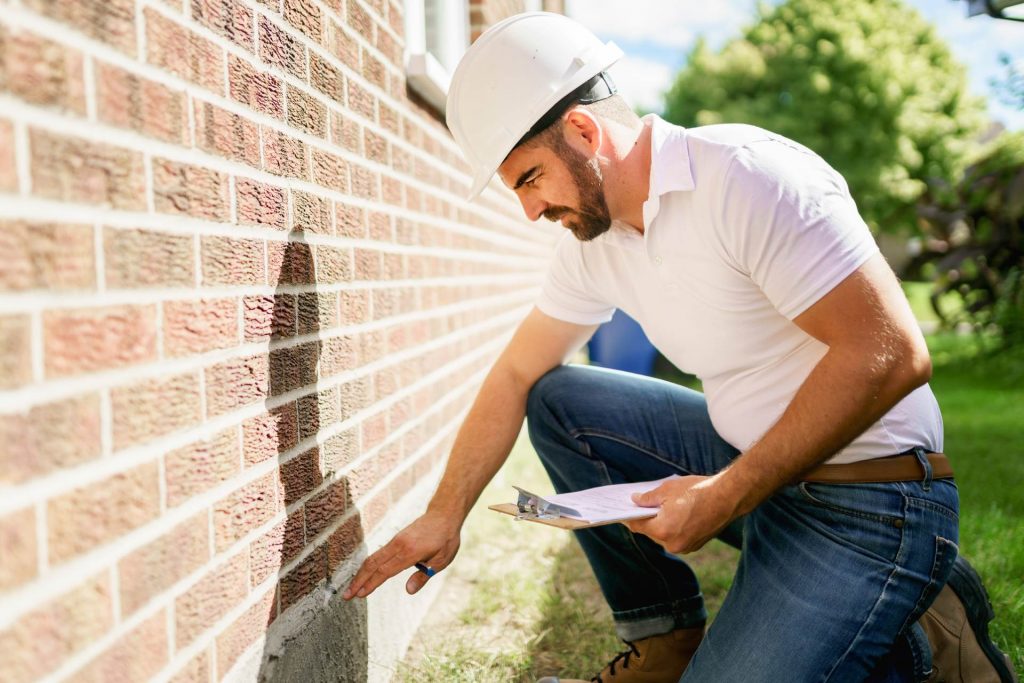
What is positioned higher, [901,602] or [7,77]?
[7,77]

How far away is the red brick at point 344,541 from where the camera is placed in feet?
6.30

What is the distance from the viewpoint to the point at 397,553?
199 cm

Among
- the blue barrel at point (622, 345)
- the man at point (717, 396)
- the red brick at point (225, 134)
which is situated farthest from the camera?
the blue barrel at point (622, 345)

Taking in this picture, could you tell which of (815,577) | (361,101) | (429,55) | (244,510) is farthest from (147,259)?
(429,55)

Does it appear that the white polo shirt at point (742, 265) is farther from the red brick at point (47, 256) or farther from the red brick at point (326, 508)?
the red brick at point (47, 256)

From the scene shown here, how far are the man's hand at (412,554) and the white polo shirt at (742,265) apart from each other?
0.76m

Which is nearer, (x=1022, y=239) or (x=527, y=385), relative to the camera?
(x=527, y=385)

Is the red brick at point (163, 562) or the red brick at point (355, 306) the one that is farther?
the red brick at point (355, 306)

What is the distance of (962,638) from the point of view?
6.51 ft

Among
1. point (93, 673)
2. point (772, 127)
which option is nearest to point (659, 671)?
point (93, 673)

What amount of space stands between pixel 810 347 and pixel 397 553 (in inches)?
42.3

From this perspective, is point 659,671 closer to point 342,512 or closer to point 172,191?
point 342,512

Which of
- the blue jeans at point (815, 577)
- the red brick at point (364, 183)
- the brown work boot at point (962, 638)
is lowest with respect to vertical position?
the brown work boot at point (962, 638)

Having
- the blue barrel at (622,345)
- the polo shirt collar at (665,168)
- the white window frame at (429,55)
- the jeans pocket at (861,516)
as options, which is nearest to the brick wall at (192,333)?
the white window frame at (429,55)
